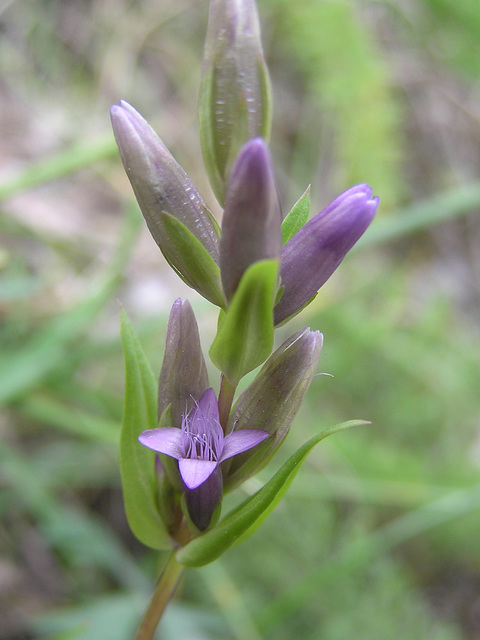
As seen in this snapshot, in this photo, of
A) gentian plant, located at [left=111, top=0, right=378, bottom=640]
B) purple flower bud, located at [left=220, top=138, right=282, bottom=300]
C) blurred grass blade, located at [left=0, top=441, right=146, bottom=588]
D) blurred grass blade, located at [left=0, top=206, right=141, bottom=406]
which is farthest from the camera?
blurred grass blade, located at [left=0, top=441, right=146, bottom=588]

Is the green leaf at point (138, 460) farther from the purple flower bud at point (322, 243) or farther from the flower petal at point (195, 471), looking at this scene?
the purple flower bud at point (322, 243)

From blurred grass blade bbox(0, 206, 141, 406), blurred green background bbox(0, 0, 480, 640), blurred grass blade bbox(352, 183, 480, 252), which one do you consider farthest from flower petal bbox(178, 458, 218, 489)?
blurred grass blade bbox(352, 183, 480, 252)

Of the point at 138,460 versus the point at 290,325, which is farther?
the point at 290,325

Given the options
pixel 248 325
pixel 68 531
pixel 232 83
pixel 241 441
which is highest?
pixel 232 83

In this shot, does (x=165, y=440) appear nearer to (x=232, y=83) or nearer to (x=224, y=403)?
(x=224, y=403)

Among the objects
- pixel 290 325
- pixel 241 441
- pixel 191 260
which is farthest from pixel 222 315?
pixel 290 325

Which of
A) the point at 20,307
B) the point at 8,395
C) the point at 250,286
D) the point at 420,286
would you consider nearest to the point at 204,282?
the point at 250,286

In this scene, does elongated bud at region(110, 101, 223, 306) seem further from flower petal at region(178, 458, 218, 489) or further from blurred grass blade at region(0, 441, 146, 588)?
blurred grass blade at region(0, 441, 146, 588)
